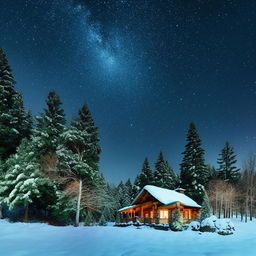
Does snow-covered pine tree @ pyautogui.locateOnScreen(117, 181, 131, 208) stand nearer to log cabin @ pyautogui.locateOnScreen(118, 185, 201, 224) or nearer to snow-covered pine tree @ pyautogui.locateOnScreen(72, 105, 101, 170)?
log cabin @ pyautogui.locateOnScreen(118, 185, 201, 224)

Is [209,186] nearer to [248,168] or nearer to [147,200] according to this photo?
[248,168]

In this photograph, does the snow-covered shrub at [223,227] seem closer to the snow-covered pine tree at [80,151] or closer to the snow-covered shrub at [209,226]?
the snow-covered shrub at [209,226]

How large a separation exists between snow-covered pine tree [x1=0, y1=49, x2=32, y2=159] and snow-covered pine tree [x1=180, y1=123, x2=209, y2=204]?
29.8m

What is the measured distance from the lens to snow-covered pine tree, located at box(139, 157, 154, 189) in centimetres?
4462

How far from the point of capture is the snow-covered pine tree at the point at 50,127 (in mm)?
20594

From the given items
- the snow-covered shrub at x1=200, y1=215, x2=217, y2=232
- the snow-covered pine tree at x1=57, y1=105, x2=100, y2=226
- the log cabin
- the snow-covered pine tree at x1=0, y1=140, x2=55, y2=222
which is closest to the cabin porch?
the log cabin

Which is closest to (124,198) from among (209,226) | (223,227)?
(209,226)

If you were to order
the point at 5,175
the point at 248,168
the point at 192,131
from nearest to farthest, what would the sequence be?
the point at 5,175 < the point at 248,168 < the point at 192,131

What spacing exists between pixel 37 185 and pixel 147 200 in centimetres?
1620

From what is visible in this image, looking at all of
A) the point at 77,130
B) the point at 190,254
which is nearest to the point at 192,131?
the point at 77,130

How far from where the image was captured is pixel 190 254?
7.54 metres

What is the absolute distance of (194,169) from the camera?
37906 millimetres

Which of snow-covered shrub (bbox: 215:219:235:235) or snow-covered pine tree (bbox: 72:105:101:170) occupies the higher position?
snow-covered pine tree (bbox: 72:105:101:170)

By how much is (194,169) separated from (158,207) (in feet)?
51.2
